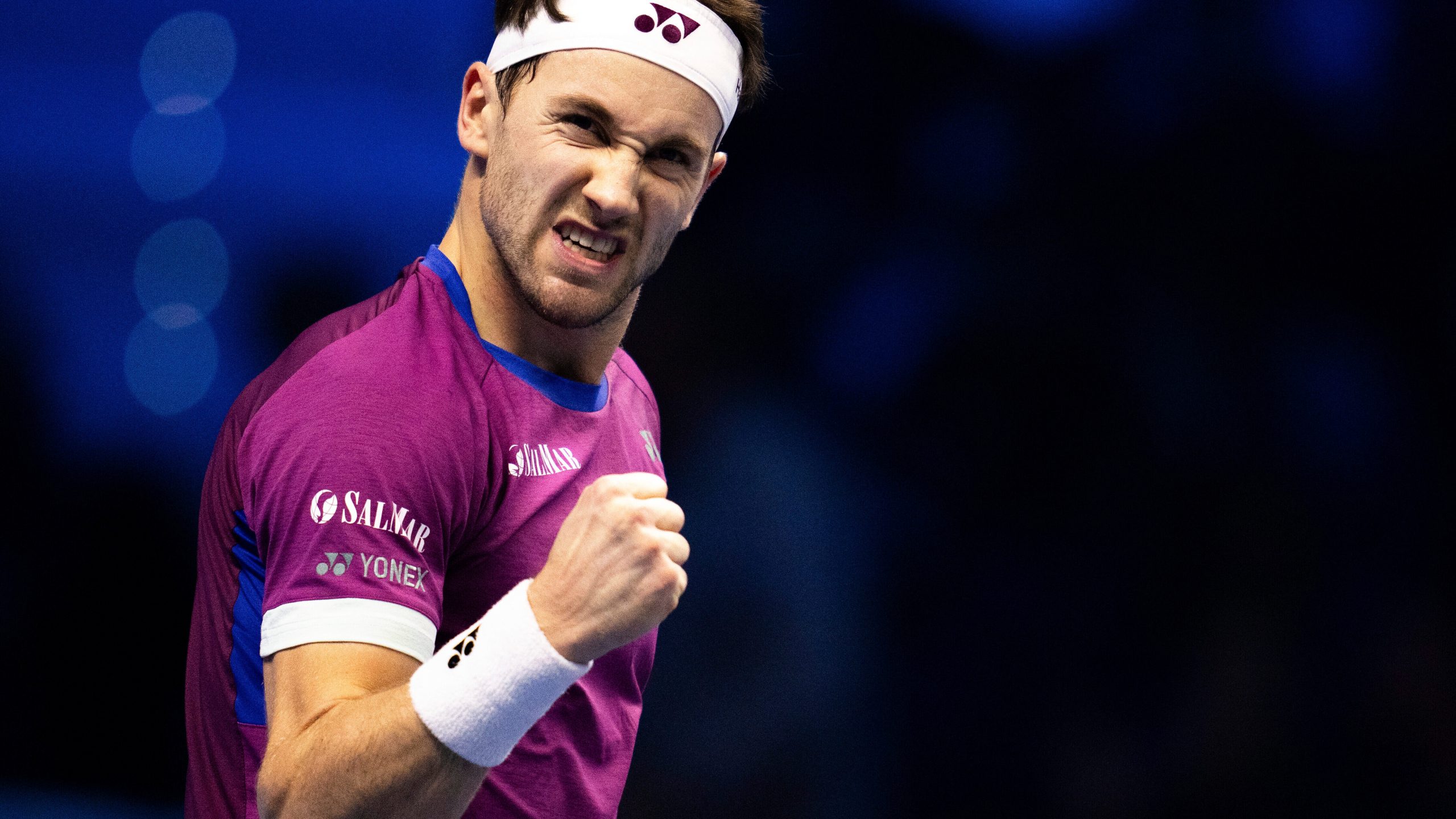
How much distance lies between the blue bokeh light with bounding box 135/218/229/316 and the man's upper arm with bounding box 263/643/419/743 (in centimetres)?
124

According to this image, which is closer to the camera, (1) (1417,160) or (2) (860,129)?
(2) (860,129)

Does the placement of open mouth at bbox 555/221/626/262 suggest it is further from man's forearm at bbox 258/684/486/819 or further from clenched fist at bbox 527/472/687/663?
man's forearm at bbox 258/684/486/819

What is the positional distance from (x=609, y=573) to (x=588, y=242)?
0.46 metres

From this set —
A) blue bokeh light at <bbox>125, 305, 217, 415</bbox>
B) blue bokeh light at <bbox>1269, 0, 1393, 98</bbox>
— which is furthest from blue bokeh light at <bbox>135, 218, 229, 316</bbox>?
blue bokeh light at <bbox>1269, 0, 1393, 98</bbox>

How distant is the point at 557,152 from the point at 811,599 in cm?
151

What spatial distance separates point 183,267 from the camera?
2.12 m

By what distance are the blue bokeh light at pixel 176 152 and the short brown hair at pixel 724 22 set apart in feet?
2.80

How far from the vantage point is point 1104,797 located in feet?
8.93

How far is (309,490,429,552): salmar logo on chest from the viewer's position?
1.07 meters

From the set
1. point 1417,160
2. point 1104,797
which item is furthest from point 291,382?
point 1417,160

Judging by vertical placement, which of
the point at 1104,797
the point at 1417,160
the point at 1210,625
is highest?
the point at 1417,160

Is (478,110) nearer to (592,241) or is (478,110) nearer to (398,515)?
(592,241)

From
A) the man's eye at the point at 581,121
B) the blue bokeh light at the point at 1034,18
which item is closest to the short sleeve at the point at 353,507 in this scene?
the man's eye at the point at 581,121

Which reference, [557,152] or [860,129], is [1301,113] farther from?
[557,152]
